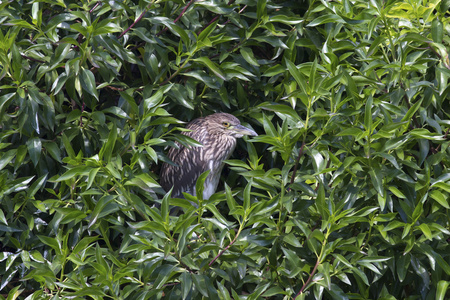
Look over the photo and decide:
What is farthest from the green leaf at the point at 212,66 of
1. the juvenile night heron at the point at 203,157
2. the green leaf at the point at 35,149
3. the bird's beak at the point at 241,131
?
the green leaf at the point at 35,149

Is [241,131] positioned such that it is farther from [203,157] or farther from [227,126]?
[203,157]

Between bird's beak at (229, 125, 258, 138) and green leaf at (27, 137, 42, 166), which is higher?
green leaf at (27, 137, 42, 166)

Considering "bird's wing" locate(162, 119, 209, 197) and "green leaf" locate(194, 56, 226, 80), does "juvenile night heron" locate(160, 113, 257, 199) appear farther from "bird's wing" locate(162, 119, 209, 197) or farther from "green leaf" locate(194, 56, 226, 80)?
"green leaf" locate(194, 56, 226, 80)

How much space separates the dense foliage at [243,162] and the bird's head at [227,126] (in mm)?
388

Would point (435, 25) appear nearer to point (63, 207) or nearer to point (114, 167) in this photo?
point (114, 167)

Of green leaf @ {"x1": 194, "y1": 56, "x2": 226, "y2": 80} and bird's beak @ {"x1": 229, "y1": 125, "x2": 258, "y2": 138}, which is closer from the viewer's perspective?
green leaf @ {"x1": 194, "y1": 56, "x2": 226, "y2": 80}

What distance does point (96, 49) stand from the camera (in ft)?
11.1

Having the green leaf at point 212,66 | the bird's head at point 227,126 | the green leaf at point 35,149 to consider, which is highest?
the green leaf at point 212,66

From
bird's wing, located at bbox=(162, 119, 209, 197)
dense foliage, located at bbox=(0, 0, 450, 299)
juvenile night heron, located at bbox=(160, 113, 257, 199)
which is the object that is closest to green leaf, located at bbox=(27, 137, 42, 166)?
dense foliage, located at bbox=(0, 0, 450, 299)

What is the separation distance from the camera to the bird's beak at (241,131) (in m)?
4.15

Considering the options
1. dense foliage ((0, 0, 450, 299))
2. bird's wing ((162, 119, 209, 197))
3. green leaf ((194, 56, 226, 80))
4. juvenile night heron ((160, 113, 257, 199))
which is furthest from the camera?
bird's wing ((162, 119, 209, 197))

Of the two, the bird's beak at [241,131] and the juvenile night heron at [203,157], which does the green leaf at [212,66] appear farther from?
the juvenile night heron at [203,157]

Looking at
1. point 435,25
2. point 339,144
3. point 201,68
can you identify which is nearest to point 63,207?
point 201,68

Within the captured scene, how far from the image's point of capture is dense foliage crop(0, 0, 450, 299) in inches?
111
